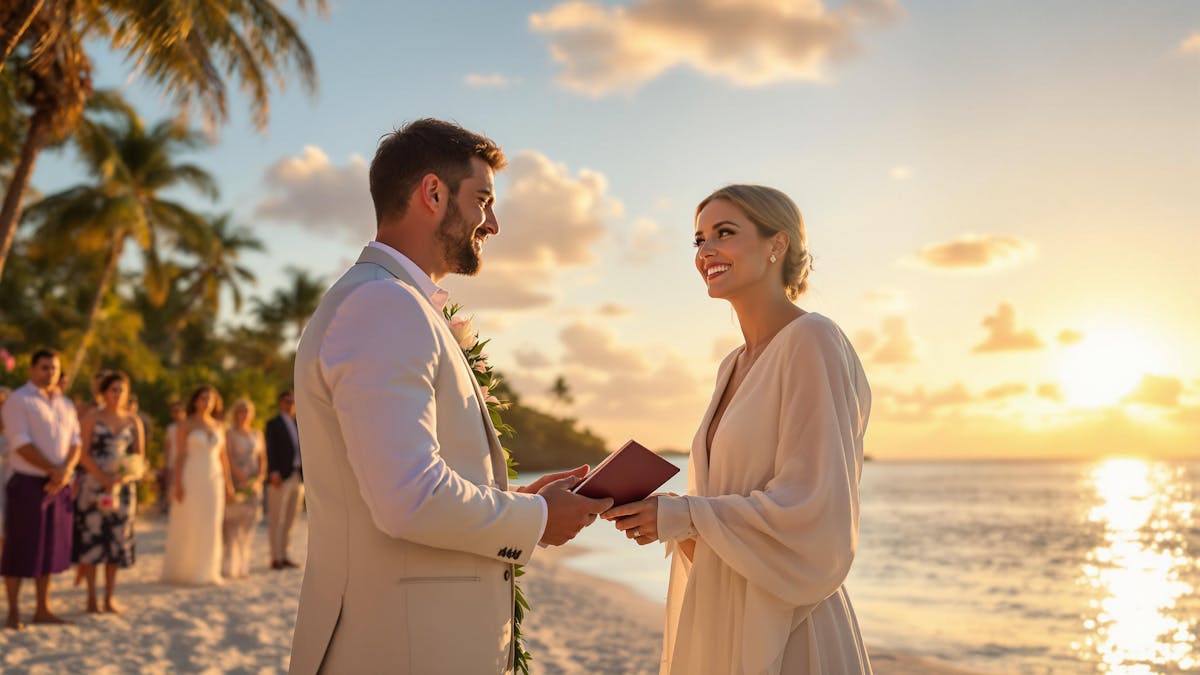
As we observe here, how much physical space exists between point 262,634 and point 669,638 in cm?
621

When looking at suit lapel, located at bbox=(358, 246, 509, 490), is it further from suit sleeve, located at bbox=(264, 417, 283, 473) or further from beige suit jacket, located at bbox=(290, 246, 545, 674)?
suit sleeve, located at bbox=(264, 417, 283, 473)

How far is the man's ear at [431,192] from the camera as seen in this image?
2604mm

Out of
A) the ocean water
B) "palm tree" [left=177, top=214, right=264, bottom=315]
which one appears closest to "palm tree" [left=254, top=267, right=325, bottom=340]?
"palm tree" [left=177, top=214, right=264, bottom=315]

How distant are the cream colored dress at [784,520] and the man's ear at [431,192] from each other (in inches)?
47.8

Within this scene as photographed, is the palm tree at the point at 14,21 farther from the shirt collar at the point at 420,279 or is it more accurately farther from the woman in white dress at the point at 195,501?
the shirt collar at the point at 420,279

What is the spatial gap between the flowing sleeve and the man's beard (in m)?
1.10

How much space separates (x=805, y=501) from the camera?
3000mm

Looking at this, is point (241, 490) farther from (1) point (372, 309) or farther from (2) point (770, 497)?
(1) point (372, 309)

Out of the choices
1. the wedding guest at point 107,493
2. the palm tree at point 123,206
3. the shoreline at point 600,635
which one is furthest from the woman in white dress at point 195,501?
the palm tree at point 123,206

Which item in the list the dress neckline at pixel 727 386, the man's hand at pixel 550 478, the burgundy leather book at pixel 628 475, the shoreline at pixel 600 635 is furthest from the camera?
the shoreline at pixel 600 635

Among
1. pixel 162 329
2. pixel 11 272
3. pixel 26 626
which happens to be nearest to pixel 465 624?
pixel 26 626

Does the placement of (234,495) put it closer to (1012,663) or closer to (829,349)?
(1012,663)

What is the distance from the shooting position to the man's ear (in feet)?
8.54

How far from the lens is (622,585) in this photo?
51.7 feet
